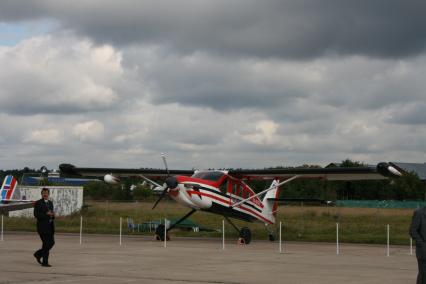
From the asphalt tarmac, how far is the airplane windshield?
472cm

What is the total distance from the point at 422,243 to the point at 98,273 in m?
6.53

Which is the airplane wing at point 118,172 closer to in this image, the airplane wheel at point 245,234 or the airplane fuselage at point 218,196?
the airplane fuselage at point 218,196

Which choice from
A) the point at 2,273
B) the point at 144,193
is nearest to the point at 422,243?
the point at 2,273

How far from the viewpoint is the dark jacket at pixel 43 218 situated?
15.9 m

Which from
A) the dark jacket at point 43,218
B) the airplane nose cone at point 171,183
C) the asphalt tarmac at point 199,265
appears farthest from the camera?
the airplane nose cone at point 171,183

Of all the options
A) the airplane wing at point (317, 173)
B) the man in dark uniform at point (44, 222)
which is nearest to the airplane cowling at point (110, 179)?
the airplane wing at point (317, 173)

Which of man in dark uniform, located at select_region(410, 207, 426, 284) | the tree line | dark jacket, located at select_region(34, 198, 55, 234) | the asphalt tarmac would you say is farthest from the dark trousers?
the tree line

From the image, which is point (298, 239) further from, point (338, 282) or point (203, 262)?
point (338, 282)

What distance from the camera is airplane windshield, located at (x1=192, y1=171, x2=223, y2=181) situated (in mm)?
27234

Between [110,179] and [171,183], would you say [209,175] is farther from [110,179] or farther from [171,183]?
[110,179]

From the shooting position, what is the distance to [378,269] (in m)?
15.8

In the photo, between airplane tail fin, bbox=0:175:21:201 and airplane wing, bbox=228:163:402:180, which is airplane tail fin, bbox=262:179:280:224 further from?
airplane tail fin, bbox=0:175:21:201

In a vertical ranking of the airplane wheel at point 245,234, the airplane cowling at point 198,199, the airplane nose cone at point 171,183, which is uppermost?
the airplane nose cone at point 171,183

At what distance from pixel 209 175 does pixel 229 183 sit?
1.17m
